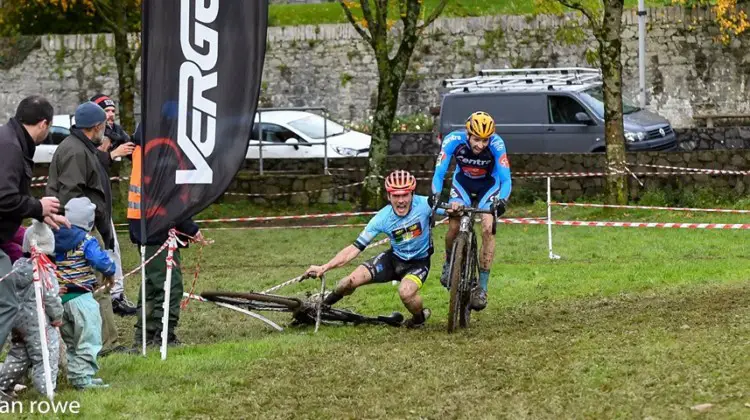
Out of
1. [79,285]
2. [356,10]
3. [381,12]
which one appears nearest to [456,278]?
[79,285]

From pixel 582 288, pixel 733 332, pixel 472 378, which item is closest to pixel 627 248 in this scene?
pixel 582 288

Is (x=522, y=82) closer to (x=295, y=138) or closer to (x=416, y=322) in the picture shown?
(x=295, y=138)

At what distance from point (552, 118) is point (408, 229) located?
53.7 feet

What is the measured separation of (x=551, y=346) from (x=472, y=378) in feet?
4.14

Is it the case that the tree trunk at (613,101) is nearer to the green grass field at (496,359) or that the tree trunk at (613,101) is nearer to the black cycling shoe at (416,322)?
the green grass field at (496,359)

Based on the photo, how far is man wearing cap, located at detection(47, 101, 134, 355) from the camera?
36.7 feet

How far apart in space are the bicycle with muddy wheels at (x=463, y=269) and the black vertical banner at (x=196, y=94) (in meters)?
2.13

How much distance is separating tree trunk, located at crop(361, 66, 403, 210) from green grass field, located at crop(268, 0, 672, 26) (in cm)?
1450

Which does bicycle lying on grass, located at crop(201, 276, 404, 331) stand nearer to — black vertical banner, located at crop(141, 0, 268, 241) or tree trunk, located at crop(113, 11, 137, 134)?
black vertical banner, located at crop(141, 0, 268, 241)

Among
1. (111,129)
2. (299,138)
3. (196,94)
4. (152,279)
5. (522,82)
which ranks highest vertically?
(196,94)

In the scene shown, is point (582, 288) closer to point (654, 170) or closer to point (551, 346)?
point (551, 346)

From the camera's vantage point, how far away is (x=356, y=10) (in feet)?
141

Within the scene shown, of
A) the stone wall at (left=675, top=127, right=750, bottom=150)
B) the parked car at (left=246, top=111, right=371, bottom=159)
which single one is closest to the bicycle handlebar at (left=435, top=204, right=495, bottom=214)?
the parked car at (left=246, top=111, right=371, bottom=159)

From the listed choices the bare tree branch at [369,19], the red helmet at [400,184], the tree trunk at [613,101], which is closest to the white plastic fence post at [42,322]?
the red helmet at [400,184]
